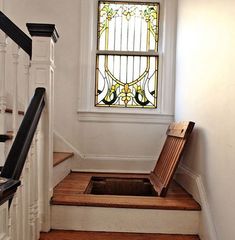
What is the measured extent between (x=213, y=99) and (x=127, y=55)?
1.46 metres

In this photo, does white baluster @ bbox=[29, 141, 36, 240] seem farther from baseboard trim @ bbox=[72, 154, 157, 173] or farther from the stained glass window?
the stained glass window

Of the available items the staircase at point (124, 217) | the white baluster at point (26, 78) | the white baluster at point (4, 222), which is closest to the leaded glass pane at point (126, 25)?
the white baluster at point (26, 78)

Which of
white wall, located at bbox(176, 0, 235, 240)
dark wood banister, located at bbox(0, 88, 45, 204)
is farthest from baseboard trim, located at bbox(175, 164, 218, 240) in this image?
dark wood banister, located at bbox(0, 88, 45, 204)

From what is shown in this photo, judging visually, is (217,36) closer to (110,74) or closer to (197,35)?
(197,35)

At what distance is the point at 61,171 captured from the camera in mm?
2496

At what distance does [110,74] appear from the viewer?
3.07m

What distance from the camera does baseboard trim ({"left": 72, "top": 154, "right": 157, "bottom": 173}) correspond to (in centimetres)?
302

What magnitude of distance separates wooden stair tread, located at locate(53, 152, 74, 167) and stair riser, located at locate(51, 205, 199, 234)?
1.39 ft

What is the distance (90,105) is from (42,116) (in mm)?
1177

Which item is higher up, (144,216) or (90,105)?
(90,105)

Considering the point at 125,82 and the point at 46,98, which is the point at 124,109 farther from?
the point at 46,98

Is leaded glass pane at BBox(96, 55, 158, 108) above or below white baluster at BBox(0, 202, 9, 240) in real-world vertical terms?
above

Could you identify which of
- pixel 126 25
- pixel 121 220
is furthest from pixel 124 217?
pixel 126 25

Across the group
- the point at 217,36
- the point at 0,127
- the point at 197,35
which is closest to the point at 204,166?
the point at 217,36
